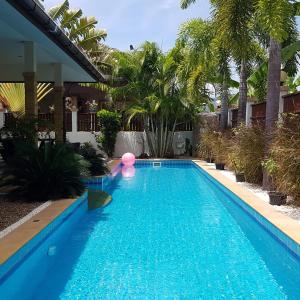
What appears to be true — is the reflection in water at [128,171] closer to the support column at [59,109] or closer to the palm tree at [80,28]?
the support column at [59,109]

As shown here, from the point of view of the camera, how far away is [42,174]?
8.09 m

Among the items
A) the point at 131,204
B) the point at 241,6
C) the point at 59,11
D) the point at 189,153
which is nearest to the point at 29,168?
the point at 131,204

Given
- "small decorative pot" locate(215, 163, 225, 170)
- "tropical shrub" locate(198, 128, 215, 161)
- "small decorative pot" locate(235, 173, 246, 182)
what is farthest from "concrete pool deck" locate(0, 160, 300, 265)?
"tropical shrub" locate(198, 128, 215, 161)

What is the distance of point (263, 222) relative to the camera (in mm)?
6914

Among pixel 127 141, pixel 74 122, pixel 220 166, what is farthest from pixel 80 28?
pixel 220 166

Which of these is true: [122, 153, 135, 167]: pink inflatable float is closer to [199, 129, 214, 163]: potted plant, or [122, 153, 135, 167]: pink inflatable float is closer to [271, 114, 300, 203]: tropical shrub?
[199, 129, 214, 163]: potted plant

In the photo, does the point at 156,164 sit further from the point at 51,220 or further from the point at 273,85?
the point at 51,220

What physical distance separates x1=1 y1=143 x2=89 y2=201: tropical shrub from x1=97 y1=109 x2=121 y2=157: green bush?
1175 cm

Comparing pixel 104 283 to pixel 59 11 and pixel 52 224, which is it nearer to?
pixel 52 224

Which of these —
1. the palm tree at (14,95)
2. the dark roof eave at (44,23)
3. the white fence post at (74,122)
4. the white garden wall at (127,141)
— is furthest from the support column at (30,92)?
the white fence post at (74,122)

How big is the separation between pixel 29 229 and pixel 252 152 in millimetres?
6723

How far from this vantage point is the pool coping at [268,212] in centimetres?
580

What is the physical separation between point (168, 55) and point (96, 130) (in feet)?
18.3

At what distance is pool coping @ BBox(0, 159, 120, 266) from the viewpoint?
15.1ft
